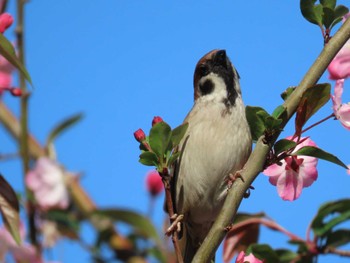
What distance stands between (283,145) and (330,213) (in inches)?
27.4

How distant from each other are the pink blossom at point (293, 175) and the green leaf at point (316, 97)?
22 cm

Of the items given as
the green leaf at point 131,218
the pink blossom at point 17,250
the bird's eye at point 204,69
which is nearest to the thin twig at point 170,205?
the pink blossom at point 17,250

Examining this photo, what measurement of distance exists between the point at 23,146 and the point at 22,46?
0.29 metres

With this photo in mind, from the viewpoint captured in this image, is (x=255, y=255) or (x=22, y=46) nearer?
(x=255, y=255)

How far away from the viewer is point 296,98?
1386 millimetres

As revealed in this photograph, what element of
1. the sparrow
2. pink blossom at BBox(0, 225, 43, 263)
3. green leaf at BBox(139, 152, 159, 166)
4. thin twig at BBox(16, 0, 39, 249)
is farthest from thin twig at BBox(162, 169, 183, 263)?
the sparrow

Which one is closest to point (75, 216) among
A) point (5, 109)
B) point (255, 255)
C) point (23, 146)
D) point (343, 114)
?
point (5, 109)

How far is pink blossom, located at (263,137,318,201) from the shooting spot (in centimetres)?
162

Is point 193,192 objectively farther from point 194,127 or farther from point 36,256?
point 36,256

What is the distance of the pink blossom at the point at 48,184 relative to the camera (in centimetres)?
266

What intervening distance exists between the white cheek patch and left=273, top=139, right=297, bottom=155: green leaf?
1.11m

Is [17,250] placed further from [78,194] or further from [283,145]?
[78,194]

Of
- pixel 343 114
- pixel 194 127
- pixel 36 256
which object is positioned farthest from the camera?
pixel 194 127

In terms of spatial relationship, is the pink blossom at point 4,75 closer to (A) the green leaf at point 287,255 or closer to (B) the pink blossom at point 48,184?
(A) the green leaf at point 287,255
